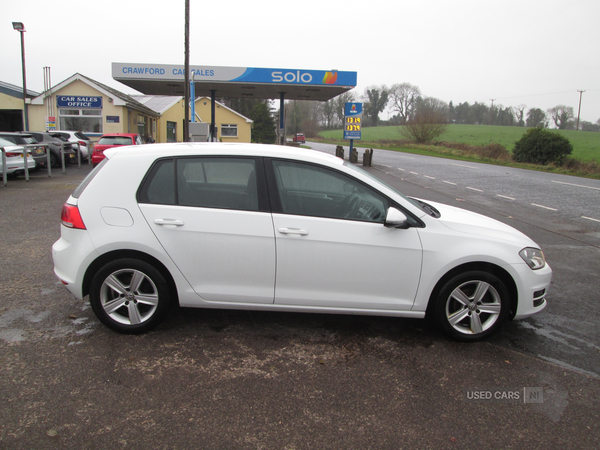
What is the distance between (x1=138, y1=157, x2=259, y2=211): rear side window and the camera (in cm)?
377

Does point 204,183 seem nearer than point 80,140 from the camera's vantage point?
Yes

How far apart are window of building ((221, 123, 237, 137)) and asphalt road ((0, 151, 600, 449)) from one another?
155ft

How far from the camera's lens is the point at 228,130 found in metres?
50.6

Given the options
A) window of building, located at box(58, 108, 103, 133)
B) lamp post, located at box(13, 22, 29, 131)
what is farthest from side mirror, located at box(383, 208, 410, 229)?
lamp post, located at box(13, 22, 29, 131)

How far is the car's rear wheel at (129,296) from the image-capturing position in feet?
12.2

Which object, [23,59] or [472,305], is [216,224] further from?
[23,59]

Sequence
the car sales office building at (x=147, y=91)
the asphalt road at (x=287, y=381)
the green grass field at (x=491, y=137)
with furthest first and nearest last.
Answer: the green grass field at (x=491, y=137) → the car sales office building at (x=147, y=91) → the asphalt road at (x=287, y=381)

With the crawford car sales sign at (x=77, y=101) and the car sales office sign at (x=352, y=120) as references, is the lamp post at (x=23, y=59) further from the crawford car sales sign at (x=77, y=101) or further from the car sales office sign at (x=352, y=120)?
the car sales office sign at (x=352, y=120)

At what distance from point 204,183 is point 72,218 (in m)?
1.13

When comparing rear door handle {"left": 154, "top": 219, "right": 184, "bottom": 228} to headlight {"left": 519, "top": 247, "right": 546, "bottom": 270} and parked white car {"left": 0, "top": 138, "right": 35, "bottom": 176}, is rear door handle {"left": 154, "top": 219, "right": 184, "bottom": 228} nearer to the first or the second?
headlight {"left": 519, "top": 247, "right": 546, "bottom": 270}

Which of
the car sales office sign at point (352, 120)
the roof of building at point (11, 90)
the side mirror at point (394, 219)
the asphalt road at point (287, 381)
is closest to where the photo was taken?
the asphalt road at point (287, 381)

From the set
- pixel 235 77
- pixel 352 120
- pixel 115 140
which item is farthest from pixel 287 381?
pixel 352 120

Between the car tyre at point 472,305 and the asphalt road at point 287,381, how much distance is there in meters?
0.15

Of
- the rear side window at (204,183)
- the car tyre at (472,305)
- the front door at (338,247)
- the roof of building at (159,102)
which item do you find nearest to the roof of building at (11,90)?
the roof of building at (159,102)
